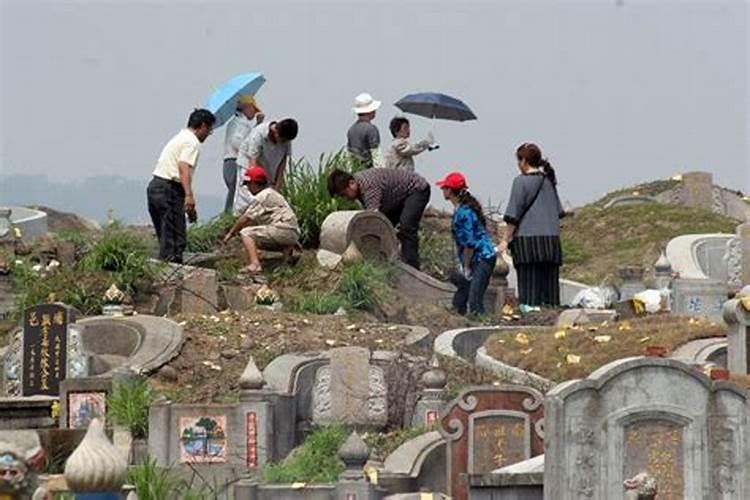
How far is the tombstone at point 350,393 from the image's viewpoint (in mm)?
20250

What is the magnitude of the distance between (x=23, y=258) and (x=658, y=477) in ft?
39.8

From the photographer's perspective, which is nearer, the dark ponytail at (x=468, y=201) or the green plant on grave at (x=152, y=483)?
the green plant on grave at (x=152, y=483)

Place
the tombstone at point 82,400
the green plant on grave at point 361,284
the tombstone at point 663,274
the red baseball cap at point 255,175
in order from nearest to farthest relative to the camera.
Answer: the tombstone at point 82,400 → the green plant on grave at point 361,284 → the red baseball cap at point 255,175 → the tombstone at point 663,274

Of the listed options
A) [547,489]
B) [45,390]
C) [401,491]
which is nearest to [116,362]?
[45,390]

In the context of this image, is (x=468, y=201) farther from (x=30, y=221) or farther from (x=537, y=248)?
(x=30, y=221)

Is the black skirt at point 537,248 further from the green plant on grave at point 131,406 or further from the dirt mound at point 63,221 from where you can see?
the dirt mound at point 63,221

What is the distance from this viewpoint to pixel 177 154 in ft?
79.2

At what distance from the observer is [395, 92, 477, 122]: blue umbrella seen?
30859 millimetres

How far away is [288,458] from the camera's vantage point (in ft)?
62.4

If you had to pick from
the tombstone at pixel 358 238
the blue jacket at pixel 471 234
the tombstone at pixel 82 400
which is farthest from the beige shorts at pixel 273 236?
the tombstone at pixel 82 400

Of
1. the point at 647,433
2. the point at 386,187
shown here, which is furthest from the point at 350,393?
the point at 386,187

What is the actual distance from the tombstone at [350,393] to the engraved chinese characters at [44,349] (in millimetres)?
2330

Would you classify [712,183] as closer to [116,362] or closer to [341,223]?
[341,223]

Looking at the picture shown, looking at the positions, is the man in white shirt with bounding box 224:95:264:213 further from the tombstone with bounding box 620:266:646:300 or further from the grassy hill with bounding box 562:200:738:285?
the grassy hill with bounding box 562:200:738:285
